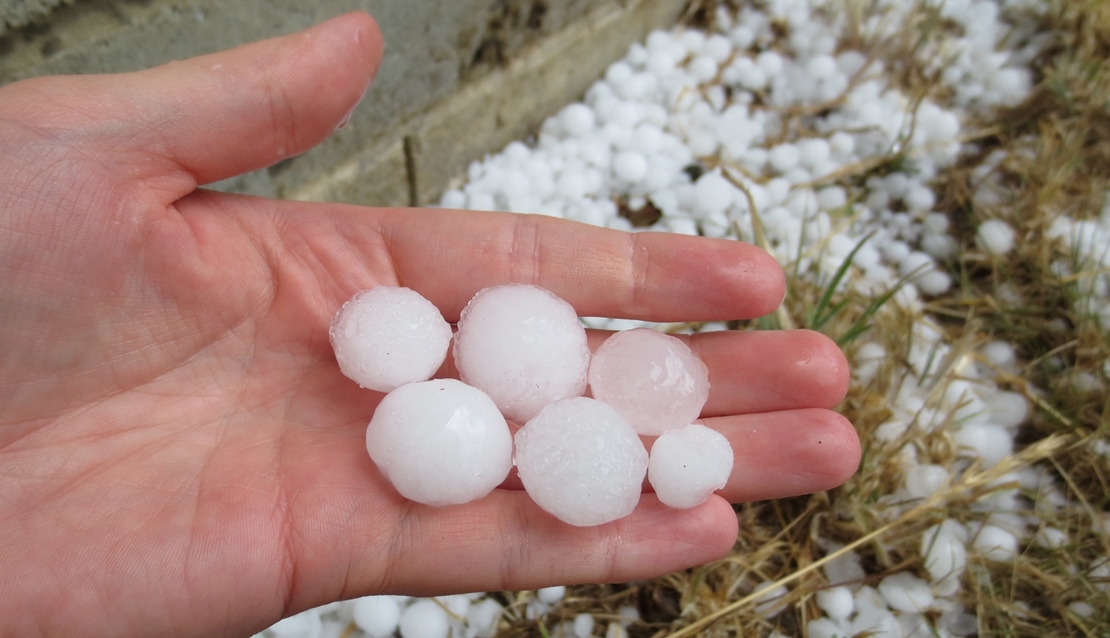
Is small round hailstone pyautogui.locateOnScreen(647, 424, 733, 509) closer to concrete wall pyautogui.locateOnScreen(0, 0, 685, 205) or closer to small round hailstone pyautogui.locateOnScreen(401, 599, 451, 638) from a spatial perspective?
small round hailstone pyautogui.locateOnScreen(401, 599, 451, 638)

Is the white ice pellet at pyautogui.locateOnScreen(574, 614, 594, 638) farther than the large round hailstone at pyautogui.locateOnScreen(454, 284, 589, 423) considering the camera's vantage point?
Yes

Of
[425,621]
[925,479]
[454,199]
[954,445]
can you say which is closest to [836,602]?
[925,479]

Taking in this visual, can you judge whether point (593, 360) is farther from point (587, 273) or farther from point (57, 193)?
point (57, 193)

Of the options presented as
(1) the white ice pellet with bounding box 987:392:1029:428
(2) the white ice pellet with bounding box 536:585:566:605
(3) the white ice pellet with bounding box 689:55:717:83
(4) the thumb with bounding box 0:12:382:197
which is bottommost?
(2) the white ice pellet with bounding box 536:585:566:605

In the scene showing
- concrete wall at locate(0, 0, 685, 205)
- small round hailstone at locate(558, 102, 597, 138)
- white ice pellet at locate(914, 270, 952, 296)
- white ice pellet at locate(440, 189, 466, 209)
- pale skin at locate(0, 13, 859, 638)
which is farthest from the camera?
small round hailstone at locate(558, 102, 597, 138)

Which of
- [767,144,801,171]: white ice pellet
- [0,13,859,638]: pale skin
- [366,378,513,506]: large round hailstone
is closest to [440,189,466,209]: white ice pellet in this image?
[0,13,859,638]: pale skin

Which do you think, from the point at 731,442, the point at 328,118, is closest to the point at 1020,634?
the point at 731,442
